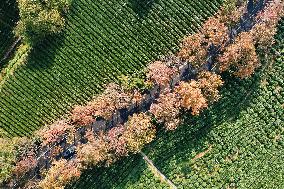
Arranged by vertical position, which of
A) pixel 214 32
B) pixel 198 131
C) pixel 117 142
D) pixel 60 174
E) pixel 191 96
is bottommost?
pixel 198 131

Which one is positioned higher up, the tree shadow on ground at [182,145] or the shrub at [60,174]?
the shrub at [60,174]

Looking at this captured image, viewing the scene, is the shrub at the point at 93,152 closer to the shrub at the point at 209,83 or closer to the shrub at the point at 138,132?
the shrub at the point at 138,132

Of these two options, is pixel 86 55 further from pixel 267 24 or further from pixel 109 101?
pixel 267 24

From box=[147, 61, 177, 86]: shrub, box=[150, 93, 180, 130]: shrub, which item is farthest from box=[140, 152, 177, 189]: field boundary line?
box=[147, 61, 177, 86]: shrub

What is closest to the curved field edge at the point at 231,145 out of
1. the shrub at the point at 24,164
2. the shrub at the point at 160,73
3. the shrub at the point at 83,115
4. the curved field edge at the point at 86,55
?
the shrub at the point at 160,73

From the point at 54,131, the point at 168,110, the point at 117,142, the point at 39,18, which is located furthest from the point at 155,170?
the point at 39,18

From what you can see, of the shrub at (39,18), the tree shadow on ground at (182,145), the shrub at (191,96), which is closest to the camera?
the shrub at (39,18)

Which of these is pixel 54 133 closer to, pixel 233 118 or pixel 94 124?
pixel 94 124
